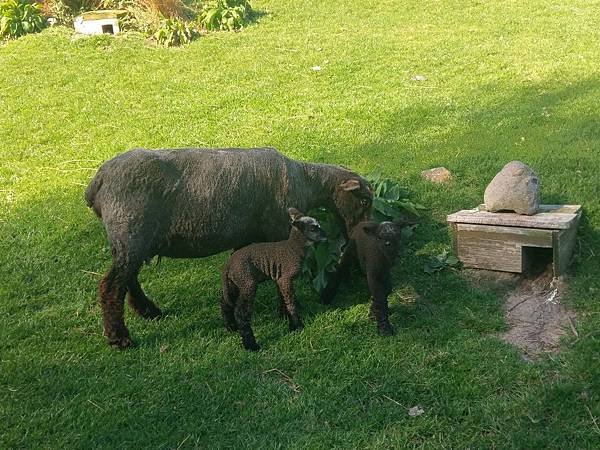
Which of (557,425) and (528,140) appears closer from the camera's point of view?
(557,425)

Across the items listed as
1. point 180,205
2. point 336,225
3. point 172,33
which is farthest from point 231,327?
point 172,33

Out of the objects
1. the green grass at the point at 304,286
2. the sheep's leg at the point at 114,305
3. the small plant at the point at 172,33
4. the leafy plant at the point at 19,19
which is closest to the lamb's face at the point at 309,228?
the green grass at the point at 304,286

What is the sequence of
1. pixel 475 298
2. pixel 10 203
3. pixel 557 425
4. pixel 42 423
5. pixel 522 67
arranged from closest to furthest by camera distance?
pixel 557 425 < pixel 42 423 < pixel 475 298 < pixel 10 203 < pixel 522 67

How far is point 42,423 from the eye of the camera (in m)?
4.83

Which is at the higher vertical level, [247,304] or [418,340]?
[247,304]

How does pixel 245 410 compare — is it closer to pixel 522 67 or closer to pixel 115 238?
pixel 115 238

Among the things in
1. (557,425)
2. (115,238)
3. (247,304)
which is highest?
(115,238)

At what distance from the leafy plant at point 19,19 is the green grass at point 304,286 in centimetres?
57

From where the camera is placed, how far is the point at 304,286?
6.76m

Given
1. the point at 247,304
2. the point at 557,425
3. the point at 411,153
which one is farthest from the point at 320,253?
the point at 411,153

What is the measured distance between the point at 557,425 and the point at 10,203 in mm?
7464

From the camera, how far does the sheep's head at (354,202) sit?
6.50 metres

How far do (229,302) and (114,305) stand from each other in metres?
0.95

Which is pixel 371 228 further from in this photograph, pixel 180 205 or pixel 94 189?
pixel 94 189
